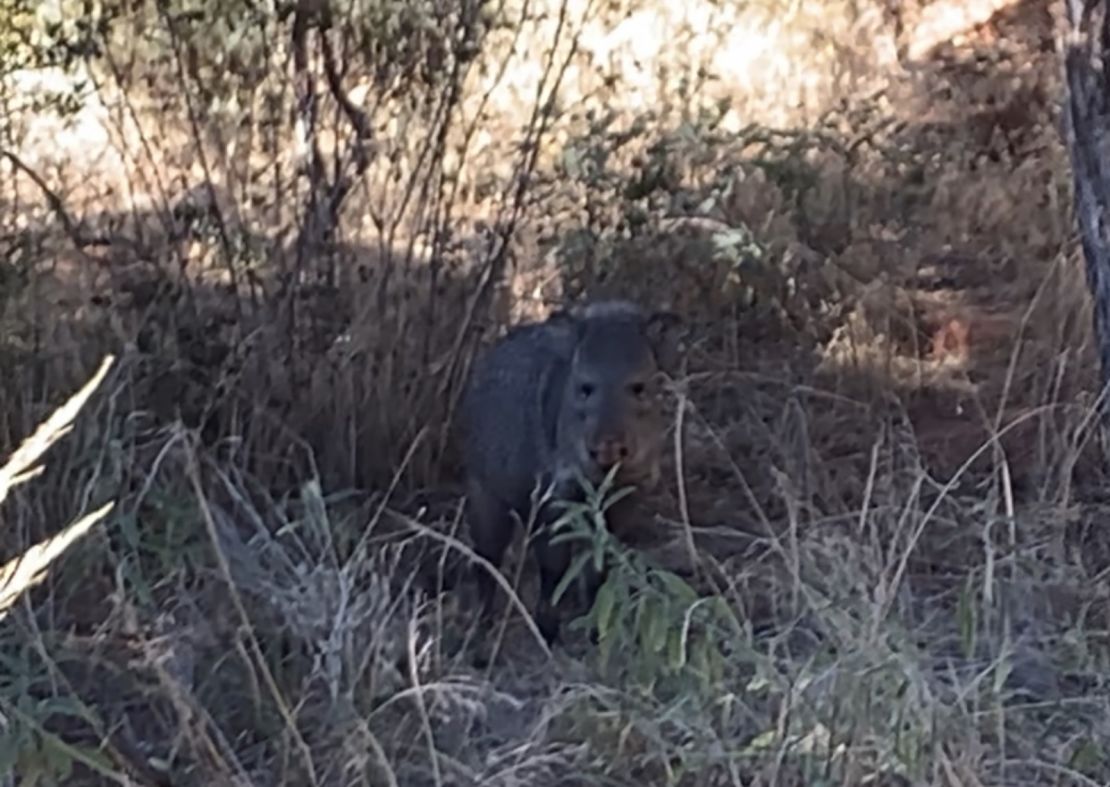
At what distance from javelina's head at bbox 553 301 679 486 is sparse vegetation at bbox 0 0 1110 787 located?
0.22 m

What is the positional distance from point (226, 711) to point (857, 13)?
596 centimetres

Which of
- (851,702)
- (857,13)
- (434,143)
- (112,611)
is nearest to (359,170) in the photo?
(434,143)

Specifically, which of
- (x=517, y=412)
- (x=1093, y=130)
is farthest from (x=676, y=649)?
(x=1093, y=130)

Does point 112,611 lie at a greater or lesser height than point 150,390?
lesser

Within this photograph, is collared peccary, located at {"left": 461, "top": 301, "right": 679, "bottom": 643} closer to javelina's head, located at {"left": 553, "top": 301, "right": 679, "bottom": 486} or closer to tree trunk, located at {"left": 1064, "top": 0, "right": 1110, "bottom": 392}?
javelina's head, located at {"left": 553, "top": 301, "right": 679, "bottom": 486}

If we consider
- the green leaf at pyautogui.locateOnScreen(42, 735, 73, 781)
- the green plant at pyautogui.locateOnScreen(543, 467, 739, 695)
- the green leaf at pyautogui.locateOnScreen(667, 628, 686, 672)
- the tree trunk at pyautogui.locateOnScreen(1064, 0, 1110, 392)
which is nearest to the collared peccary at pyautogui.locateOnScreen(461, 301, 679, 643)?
the green plant at pyautogui.locateOnScreen(543, 467, 739, 695)

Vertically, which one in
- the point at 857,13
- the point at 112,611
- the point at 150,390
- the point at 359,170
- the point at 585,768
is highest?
the point at 857,13

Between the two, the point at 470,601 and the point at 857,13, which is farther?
the point at 857,13

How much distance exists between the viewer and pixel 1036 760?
3549 millimetres

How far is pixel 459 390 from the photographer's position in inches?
221

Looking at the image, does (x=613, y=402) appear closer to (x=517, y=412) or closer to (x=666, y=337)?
(x=517, y=412)

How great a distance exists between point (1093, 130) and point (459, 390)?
6.08ft

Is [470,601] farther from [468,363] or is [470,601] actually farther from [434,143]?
[434,143]

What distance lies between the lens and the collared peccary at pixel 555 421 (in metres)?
4.72
